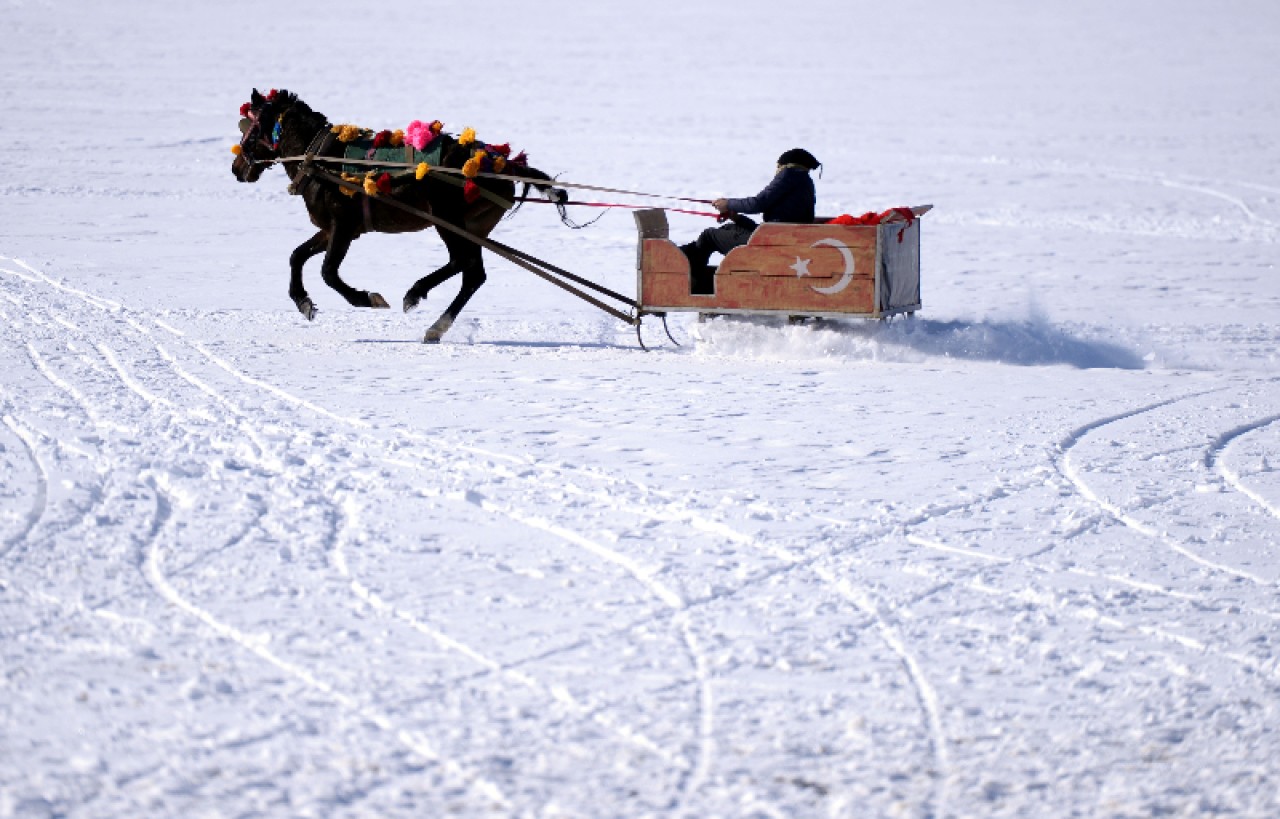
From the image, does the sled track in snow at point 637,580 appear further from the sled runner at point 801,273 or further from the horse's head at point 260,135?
the horse's head at point 260,135

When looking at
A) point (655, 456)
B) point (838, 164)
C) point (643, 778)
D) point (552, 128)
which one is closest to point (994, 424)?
point (655, 456)

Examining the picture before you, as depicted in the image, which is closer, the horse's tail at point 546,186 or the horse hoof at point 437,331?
the horse's tail at point 546,186

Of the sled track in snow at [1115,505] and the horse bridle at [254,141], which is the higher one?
the horse bridle at [254,141]

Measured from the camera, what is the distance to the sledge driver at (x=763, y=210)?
9.43 meters

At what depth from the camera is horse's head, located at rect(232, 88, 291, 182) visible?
10562mm

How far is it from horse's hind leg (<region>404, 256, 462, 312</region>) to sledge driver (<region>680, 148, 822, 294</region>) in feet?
5.24

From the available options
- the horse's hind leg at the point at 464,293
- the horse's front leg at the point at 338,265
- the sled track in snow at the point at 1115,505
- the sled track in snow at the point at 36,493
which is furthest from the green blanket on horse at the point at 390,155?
the sled track in snow at the point at 1115,505

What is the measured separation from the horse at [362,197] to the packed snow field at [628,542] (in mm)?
433

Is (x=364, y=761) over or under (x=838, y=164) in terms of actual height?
under

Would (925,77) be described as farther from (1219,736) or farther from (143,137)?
(1219,736)

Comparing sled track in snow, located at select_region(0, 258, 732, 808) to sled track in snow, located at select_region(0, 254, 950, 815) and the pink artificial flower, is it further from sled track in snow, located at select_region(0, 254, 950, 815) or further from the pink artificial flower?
the pink artificial flower

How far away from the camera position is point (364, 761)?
3.94 metres

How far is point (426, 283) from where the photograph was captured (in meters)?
10.7

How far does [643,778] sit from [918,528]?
242cm
